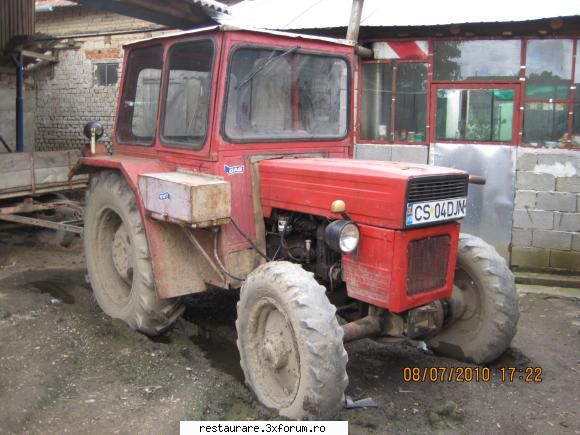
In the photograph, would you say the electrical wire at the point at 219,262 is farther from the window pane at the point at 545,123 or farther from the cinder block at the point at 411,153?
the window pane at the point at 545,123

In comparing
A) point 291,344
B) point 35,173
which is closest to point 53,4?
point 35,173

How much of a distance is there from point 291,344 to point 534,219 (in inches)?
177

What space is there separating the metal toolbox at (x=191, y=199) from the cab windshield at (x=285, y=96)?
0.43 metres

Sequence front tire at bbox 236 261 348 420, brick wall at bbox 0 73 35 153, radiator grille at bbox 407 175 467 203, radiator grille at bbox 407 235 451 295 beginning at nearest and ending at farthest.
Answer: front tire at bbox 236 261 348 420 → radiator grille at bbox 407 175 467 203 → radiator grille at bbox 407 235 451 295 → brick wall at bbox 0 73 35 153

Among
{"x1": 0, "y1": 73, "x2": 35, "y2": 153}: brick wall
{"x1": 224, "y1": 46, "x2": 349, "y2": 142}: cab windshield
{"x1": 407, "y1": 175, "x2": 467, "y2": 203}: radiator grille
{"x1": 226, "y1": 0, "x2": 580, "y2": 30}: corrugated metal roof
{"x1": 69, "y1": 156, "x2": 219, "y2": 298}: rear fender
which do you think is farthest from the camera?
{"x1": 0, "y1": 73, "x2": 35, "y2": 153}: brick wall

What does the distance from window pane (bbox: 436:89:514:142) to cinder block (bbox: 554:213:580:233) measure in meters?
1.05

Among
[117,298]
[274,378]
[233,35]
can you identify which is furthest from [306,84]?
[117,298]

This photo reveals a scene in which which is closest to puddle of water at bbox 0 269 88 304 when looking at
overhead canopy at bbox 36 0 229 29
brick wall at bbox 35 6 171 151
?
overhead canopy at bbox 36 0 229 29

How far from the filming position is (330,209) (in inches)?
144

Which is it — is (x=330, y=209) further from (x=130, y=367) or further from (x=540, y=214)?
(x=540, y=214)

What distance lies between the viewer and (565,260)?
22.2ft

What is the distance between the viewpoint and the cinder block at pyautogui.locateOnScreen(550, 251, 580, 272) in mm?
6711

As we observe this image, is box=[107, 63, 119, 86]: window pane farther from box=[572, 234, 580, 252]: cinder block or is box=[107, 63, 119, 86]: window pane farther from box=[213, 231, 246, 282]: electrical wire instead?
box=[572, 234, 580, 252]: cinder block

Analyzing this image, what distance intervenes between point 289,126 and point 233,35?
2.50ft
